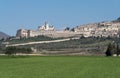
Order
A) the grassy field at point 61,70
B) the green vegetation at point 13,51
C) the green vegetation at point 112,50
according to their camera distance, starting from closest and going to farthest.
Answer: the grassy field at point 61,70
the green vegetation at point 112,50
the green vegetation at point 13,51

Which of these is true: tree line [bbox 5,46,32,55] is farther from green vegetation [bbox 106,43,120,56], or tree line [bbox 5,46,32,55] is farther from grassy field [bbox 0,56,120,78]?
grassy field [bbox 0,56,120,78]

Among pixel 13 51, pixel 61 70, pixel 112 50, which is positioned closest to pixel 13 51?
pixel 13 51

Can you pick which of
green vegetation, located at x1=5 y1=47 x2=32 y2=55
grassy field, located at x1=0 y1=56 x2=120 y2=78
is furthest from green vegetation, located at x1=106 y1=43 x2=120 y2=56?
grassy field, located at x1=0 y1=56 x2=120 y2=78

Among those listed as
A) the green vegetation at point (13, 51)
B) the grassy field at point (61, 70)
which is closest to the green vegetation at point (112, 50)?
the green vegetation at point (13, 51)

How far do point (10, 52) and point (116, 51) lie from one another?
89.1 ft

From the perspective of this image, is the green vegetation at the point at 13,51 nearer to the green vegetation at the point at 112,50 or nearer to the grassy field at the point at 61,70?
the green vegetation at the point at 112,50

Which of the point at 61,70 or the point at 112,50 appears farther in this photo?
the point at 112,50

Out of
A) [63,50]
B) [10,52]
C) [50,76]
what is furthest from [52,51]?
[50,76]

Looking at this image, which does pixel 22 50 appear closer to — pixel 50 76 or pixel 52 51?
pixel 52 51

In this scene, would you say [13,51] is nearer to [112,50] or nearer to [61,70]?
[112,50]

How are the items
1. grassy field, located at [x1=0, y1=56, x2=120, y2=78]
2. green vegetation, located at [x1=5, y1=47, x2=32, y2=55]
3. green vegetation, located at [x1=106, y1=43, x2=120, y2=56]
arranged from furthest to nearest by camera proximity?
1. green vegetation, located at [x1=5, y1=47, x2=32, y2=55]
2. green vegetation, located at [x1=106, y1=43, x2=120, y2=56]
3. grassy field, located at [x1=0, y1=56, x2=120, y2=78]

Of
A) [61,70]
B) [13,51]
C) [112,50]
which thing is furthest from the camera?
[13,51]

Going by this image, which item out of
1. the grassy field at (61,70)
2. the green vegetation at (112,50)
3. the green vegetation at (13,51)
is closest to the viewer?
the grassy field at (61,70)

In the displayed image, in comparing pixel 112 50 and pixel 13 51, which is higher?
pixel 112 50
